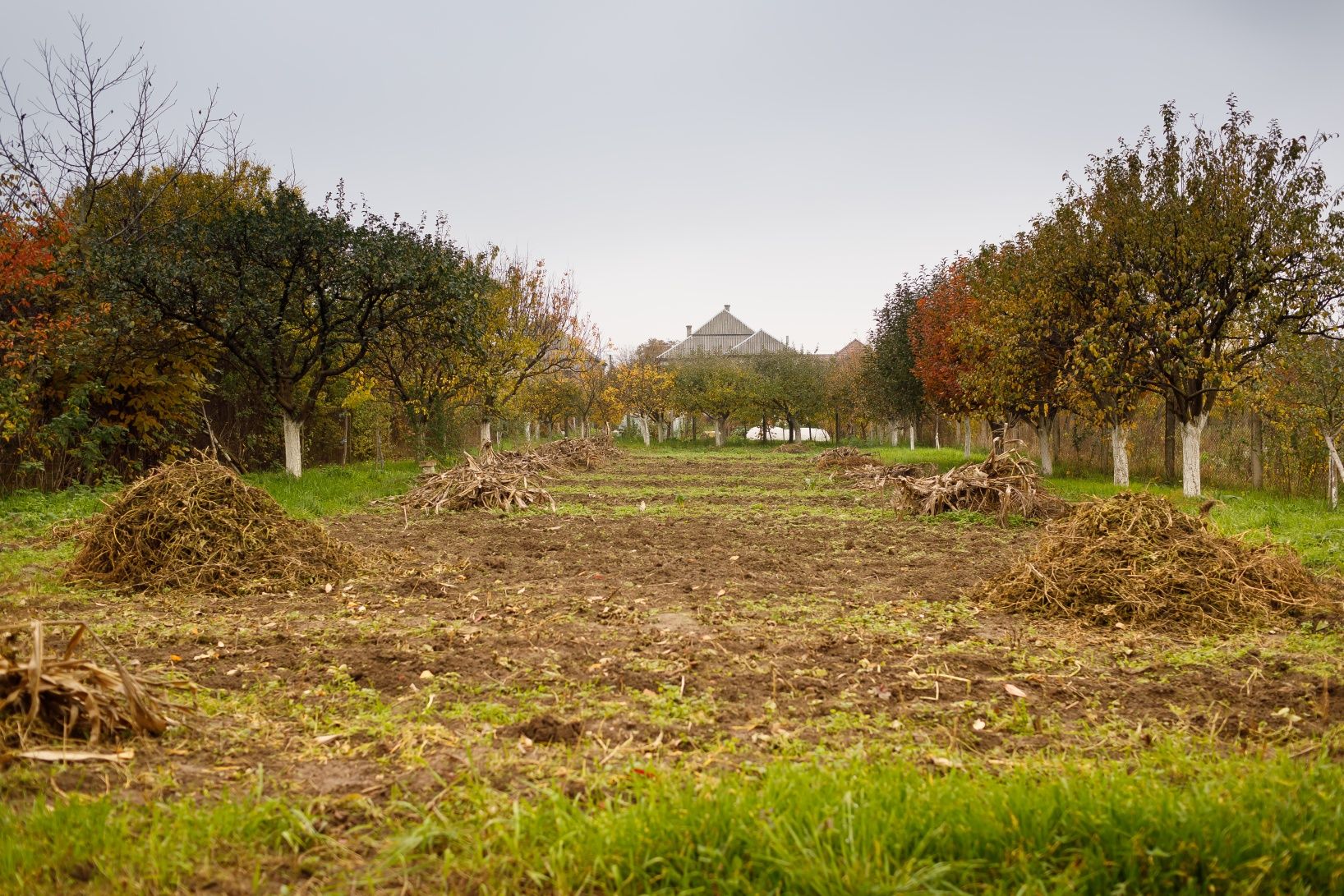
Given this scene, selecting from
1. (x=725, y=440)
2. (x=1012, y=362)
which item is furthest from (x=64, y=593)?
(x=725, y=440)

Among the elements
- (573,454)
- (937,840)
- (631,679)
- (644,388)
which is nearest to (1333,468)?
(631,679)

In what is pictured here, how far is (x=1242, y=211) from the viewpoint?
537 inches

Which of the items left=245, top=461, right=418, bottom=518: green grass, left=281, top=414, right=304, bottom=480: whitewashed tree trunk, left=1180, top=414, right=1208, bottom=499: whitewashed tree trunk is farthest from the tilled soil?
left=281, top=414, right=304, bottom=480: whitewashed tree trunk

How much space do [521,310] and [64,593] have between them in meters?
21.6

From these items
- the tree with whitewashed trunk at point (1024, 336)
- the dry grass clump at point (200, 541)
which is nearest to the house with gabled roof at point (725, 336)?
the tree with whitewashed trunk at point (1024, 336)

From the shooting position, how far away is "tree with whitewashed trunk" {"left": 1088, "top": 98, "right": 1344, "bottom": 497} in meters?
13.7

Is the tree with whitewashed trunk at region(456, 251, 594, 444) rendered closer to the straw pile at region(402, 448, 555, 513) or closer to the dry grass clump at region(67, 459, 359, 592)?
the straw pile at region(402, 448, 555, 513)

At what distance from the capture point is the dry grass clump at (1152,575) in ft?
18.5

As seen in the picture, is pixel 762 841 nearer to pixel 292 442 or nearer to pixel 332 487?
pixel 332 487

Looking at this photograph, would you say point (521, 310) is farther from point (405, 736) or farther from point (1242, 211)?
point (405, 736)

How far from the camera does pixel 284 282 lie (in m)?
15.7

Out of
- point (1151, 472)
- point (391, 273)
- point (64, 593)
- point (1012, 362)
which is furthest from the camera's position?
point (1151, 472)

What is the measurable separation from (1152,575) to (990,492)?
5.86m

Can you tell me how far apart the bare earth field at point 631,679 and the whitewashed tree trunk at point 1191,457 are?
826cm
